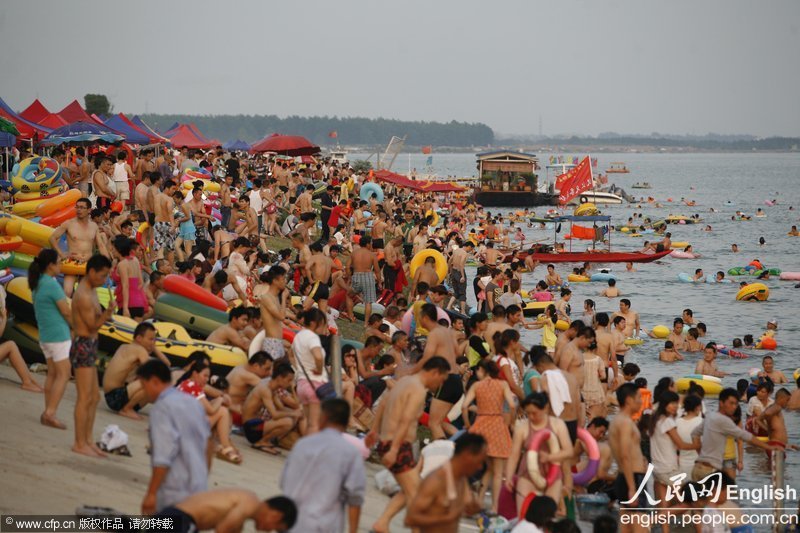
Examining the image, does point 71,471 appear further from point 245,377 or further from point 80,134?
point 80,134

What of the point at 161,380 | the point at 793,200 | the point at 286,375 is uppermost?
the point at 161,380

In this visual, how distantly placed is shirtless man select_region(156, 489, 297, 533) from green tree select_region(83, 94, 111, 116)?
8978 centimetres

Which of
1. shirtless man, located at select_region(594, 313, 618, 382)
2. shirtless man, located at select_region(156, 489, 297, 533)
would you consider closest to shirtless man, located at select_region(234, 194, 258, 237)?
shirtless man, located at select_region(594, 313, 618, 382)

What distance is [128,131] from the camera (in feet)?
105

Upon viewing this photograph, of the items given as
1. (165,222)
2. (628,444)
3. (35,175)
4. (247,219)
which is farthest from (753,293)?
(628,444)

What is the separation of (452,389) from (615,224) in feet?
166

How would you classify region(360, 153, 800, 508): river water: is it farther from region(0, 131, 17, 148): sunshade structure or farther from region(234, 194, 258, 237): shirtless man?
region(0, 131, 17, 148): sunshade structure

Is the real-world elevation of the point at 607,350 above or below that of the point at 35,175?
below

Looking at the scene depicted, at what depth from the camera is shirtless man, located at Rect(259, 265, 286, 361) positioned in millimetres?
10773

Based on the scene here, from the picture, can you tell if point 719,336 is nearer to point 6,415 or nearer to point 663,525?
point 663,525

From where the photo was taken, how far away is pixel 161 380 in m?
6.55

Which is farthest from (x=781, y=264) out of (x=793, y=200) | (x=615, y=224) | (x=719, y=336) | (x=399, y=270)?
(x=793, y=200)

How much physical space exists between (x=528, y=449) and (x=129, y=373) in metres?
4.01

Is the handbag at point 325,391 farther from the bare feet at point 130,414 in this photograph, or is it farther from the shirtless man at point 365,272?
the shirtless man at point 365,272
